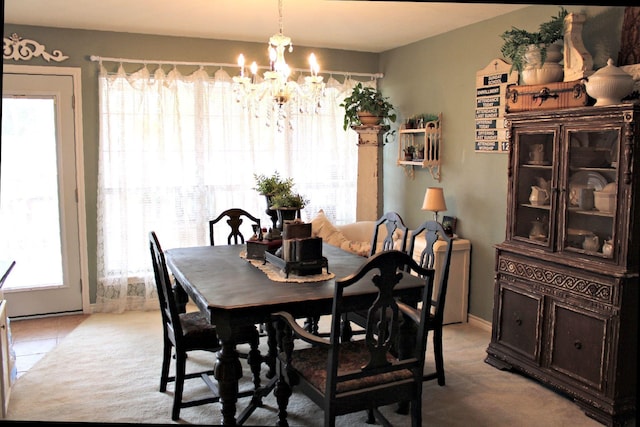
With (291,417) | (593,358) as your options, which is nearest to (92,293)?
(291,417)

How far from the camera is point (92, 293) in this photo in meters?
4.99

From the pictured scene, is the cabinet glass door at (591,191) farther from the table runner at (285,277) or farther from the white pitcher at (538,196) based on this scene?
the table runner at (285,277)

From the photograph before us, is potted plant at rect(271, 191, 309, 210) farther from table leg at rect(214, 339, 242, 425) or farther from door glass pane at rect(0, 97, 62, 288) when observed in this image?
door glass pane at rect(0, 97, 62, 288)

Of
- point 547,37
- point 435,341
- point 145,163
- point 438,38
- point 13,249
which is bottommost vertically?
point 435,341

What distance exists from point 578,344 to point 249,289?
1.88 meters

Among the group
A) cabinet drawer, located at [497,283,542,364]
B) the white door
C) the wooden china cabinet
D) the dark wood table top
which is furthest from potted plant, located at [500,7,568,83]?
the white door

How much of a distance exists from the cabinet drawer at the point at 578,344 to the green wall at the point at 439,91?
1.11 meters

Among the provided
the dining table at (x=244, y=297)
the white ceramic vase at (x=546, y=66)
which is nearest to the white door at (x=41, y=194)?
the dining table at (x=244, y=297)

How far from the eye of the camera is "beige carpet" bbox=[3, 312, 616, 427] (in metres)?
3.06

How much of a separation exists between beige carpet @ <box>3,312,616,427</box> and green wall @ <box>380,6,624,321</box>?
0.81m

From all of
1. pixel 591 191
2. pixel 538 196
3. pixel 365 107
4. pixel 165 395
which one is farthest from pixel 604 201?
pixel 165 395

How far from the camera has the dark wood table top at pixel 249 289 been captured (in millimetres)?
2564

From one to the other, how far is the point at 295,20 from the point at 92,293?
2.93 m

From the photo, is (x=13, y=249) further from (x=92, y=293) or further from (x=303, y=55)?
(x=303, y=55)
